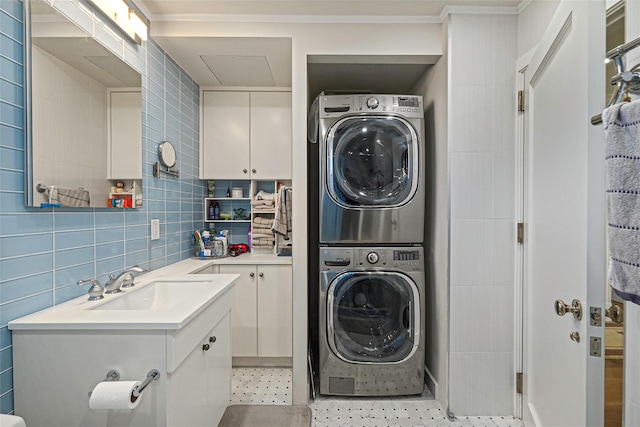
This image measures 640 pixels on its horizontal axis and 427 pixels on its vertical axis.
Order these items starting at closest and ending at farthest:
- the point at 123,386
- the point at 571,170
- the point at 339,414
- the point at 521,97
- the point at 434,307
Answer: the point at 123,386 < the point at 571,170 < the point at 521,97 < the point at 339,414 < the point at 434,307

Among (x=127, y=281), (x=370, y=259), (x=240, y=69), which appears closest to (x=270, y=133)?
(x=240, y=69)

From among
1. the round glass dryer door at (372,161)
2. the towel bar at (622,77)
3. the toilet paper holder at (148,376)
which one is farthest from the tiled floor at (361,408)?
the towel bar at (622,77)

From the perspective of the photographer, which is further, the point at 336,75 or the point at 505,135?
the point at 336,75

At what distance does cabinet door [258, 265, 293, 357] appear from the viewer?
7.95 ft

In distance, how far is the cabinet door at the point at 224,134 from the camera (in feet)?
8.96

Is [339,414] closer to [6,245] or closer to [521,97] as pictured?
[6,245]

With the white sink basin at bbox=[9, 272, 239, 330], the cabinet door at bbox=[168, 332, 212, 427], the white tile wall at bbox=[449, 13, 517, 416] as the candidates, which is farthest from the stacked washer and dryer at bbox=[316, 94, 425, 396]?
the cabinet door at bbox=[168, 332, 212, 427]

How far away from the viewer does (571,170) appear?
1.10 meters

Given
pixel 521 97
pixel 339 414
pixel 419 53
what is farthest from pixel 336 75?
pixel 339 414

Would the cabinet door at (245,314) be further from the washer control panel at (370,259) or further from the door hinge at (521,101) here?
the door hinge at (521,101)

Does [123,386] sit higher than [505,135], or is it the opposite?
[505,135]

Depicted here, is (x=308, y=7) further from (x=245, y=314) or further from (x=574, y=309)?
(x=245, y=314)

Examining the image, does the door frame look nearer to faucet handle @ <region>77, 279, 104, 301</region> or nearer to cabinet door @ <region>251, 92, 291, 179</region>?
cabinet door @ <region>251, 92, 291, 179</region>

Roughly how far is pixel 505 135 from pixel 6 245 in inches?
93.3
